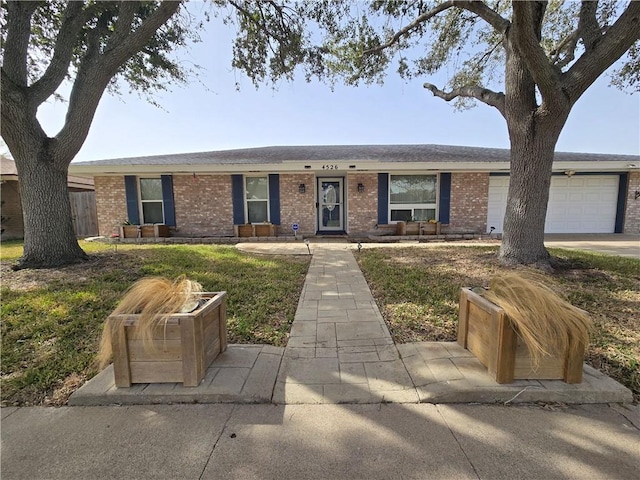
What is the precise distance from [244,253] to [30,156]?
172 inches

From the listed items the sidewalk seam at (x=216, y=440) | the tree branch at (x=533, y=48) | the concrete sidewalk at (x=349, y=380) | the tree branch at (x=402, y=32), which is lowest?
the sidewalk seam at (x=216, y=440)

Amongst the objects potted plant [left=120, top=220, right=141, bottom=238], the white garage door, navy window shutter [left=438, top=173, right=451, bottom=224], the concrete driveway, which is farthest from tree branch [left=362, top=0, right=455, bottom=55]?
potted plant [left=120, top=220, right=141, bottom=238]

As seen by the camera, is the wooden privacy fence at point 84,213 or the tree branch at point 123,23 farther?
the wooden privacy fence at point 84,213

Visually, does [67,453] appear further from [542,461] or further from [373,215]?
[373,215]

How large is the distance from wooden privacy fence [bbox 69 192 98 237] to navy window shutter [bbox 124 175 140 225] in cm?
311

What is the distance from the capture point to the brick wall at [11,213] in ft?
39.7

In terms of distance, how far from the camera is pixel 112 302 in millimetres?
3781

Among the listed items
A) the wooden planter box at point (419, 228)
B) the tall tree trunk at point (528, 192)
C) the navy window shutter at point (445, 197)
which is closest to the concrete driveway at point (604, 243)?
the navy window shutter at point (445, 197)

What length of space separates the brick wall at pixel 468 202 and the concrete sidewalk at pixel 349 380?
865 centimetres

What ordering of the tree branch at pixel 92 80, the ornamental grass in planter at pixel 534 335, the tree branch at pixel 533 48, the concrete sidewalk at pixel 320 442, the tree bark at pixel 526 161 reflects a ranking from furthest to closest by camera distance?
the tree branch at pixel 92 80
the tree bark at pixel 526 161
the tree branch at pixel 533 48
the ornamental grass in planter at pixel 534 335
the concrete sidewalk at pixel 320 442

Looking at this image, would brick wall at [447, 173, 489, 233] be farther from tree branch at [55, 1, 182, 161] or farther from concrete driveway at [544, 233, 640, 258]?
tree branch at [55, 1, 182, 161]

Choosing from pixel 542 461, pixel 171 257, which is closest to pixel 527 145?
pixel 542 461

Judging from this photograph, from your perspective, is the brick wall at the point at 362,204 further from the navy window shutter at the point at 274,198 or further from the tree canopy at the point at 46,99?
the tree canopy at the point at 46,99

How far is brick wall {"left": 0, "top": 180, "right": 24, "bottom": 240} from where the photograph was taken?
12086mm
